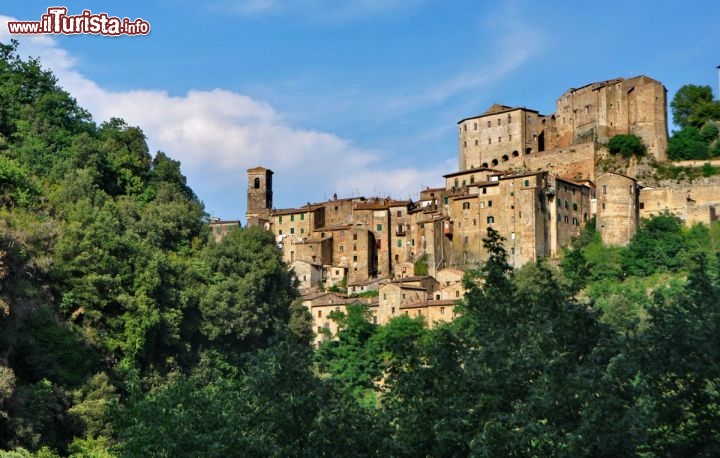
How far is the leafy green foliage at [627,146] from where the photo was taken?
86.9m

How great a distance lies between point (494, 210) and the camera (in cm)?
8100

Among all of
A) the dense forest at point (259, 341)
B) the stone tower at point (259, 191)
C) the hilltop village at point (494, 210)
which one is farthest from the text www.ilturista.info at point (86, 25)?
the stone tower at point (259, 191)

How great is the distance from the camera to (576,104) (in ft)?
303

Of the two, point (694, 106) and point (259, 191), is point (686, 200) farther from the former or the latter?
point (259, 191)

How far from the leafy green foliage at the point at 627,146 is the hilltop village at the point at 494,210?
2.10ft

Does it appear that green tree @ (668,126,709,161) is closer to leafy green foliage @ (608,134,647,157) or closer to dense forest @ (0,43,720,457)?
leafy green foliage @ (608,134,647,157)

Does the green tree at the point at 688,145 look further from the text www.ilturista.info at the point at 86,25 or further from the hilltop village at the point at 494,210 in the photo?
the text www.ilturista.info at the point at 86,25

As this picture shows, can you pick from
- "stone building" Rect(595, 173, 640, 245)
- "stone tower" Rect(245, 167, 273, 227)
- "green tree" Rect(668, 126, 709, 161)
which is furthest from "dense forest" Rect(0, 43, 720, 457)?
"stone tower" Rect(245, 167, 273, 227)

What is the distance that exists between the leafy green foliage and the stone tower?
30.3 metres

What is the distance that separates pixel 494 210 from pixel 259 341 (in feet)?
107

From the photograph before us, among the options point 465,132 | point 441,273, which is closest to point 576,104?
point 465,132

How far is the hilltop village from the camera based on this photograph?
78.8m

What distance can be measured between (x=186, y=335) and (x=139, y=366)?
15.0ft

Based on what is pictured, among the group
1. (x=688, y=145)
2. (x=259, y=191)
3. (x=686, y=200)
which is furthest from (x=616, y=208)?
(x=259, y=191)
